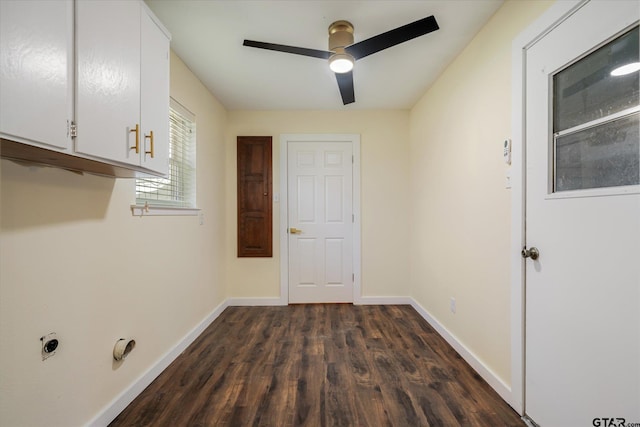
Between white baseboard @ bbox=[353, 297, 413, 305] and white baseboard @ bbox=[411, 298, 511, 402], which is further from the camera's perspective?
white baseboard @ bbox=[353, 297, 413, 305]

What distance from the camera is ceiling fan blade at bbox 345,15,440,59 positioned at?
154 centimetres

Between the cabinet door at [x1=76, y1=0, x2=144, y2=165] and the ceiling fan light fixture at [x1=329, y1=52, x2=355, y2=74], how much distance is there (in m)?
1.12

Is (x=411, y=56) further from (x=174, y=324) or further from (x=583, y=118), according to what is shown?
(x=174, y=324)

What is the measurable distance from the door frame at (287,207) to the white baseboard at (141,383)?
107 centimetres

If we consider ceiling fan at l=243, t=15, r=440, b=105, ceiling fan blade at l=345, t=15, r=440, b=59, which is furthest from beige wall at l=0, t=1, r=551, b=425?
ceiling fan at l=243, t=15, r=440, b=105

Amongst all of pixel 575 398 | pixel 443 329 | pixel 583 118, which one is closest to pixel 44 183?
pixel 583 118

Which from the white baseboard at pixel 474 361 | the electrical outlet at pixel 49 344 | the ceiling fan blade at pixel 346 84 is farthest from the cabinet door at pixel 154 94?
the white baseboard at pixel 474 361

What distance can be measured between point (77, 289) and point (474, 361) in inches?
100

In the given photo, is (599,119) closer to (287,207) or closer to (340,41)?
(340,41)

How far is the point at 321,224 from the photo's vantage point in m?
3.31

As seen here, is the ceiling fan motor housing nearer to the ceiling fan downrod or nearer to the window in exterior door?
the ceiling fan downrod

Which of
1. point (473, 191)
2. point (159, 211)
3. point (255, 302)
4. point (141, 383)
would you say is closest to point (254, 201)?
point (255, 302)

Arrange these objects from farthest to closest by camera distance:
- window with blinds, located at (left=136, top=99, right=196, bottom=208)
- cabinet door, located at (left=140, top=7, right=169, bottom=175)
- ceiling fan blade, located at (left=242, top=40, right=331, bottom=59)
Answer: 1. window with blinds, located at (left=136, top=99, right=196, bottom=208)
2. ceiling fan blade, located at (left=242, top=40, right=331, bottom=59)
3. cabinet door, located at (left=140, top=7, right=169, bottom=175)

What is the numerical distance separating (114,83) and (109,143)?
10.9 inches
